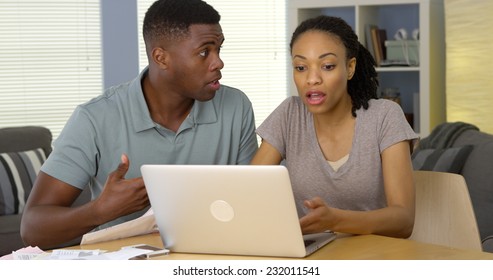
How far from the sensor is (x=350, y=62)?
2.48m

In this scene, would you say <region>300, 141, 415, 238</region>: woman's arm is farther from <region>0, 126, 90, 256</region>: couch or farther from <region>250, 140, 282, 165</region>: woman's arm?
<region>0, 126, 90, 256</region>: couch

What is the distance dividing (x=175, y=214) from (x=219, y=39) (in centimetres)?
74

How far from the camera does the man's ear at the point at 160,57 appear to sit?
2.53 m

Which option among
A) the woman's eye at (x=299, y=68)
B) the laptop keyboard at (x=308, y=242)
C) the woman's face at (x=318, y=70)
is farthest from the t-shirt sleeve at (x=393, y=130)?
the laptop keyboard at (x=308, y=242)

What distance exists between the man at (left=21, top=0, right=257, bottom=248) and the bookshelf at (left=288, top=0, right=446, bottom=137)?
2678 mm

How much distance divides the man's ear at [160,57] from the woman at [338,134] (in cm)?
33

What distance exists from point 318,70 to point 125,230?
2.17 ft

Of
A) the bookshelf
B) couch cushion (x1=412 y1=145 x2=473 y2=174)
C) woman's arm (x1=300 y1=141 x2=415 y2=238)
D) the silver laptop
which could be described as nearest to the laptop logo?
the silver laptop

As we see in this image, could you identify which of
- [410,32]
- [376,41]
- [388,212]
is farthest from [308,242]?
[410,32]

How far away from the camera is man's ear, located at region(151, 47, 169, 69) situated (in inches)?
99.4

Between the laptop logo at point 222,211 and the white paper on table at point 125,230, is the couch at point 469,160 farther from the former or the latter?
the laptop logo at point 222,211

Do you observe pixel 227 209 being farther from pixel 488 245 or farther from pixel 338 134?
pixel 488 245

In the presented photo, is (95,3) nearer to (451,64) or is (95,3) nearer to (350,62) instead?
(451,64)
